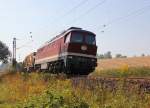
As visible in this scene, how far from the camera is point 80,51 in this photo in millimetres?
27766

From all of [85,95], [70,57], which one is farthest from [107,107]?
[70,57]

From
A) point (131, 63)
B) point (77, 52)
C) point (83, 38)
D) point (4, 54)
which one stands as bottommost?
point (77, 52)

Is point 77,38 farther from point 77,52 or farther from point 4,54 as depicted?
point 4,54

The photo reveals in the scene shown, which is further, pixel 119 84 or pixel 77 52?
pixel 77 52

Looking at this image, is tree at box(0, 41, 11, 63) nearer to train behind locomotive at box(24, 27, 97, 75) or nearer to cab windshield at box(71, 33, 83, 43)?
train behind locomotive at box(24, 27, 97, 75)

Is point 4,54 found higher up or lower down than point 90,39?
higher up

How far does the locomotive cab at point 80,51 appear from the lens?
2697cm

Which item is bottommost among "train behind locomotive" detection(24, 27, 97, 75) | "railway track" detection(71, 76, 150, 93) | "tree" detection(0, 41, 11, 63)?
"railway track" detection(71, 76, 150, 93)

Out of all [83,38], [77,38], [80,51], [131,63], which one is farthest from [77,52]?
[131,63]

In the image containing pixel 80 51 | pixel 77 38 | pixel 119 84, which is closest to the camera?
pixel 119 84

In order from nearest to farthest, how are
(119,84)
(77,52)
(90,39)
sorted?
1. (119,84)
2. (77,52)
3. (90,39)

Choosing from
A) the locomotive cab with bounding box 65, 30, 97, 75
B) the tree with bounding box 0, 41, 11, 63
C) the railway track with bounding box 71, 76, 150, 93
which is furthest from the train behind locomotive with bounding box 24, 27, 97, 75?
the tree with bounding box 0, 41, 11, 63

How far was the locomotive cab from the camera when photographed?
2697cm

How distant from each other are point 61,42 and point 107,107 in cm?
1908
